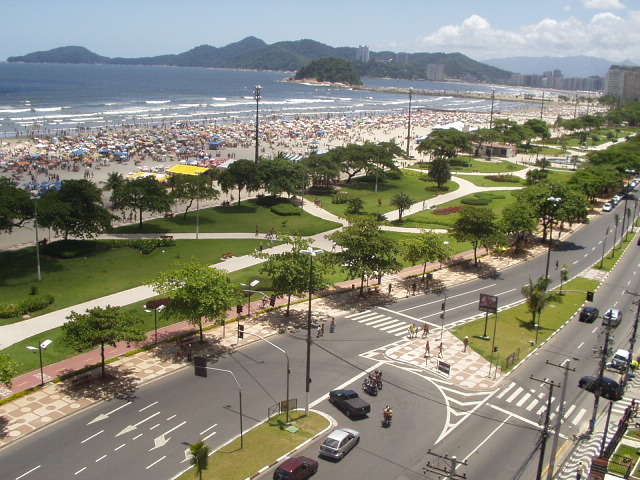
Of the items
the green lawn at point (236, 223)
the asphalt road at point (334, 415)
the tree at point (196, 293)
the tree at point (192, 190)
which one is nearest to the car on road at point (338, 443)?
the asphalt road at point (334, 415)

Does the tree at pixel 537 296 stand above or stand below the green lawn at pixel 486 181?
below

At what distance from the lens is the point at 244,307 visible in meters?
45.8

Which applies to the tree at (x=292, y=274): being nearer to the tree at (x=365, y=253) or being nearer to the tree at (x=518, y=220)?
the tree at (x=365, y=253)

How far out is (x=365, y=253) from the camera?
47.2m

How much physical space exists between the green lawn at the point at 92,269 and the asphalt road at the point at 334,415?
13157mm

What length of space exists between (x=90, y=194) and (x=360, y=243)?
2817 centimetres

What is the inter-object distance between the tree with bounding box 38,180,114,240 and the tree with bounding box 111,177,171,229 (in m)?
4.72

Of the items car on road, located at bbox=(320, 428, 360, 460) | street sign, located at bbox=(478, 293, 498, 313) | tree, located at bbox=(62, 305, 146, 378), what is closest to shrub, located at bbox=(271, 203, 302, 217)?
street sign, located at bbox=(478, 293, 498, 313)

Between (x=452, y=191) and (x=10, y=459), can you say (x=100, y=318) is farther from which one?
(x=452, y=191)

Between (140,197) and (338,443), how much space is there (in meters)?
44.3

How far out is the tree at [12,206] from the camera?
168ft

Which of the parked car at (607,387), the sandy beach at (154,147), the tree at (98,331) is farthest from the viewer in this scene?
the sandy beach at (154,147)

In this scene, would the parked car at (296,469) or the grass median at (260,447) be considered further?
the grass median at (260,447)

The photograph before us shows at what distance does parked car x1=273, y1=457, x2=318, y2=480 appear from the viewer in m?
24.2
